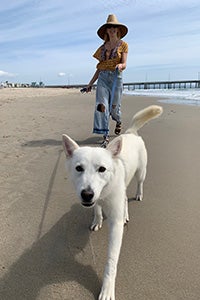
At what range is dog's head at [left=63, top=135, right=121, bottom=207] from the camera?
192 cm

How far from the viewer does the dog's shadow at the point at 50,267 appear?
1.98 m

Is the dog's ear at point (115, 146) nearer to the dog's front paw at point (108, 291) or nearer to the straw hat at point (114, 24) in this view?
the dog's front paw at point (108, 291)

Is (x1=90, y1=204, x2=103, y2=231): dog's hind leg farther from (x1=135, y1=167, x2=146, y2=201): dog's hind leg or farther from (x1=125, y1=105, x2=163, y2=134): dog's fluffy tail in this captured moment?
(x1=125, y1=105, x2=163, y2=134): dog's fluffy tail

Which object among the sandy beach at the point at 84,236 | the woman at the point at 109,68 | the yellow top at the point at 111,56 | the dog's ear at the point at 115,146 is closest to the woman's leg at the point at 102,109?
the woman at the point at 109,68

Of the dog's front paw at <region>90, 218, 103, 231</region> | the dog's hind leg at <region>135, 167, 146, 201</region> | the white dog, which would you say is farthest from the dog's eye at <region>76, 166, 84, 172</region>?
the dog's hind leg at <region>135, 167, 146, 201</region>

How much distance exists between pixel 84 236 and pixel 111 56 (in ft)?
10.9

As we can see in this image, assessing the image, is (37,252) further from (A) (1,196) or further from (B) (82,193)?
(A) (1,196)

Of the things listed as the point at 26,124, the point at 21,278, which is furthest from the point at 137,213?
the point at 26,124

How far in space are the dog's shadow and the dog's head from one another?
522 mm

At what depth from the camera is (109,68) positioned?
5129mm

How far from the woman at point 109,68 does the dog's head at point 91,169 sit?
2575mm

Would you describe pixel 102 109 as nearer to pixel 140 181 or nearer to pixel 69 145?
pixel 140 181

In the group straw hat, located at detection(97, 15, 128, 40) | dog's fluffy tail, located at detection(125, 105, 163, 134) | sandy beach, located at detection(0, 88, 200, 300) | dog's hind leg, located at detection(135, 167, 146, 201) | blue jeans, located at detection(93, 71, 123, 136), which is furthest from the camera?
blue jeans, located at detection(93, 71, 123, 136)

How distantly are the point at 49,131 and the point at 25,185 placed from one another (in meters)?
3.04
